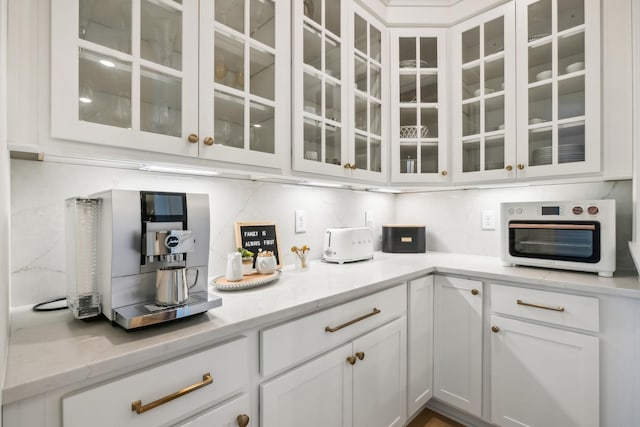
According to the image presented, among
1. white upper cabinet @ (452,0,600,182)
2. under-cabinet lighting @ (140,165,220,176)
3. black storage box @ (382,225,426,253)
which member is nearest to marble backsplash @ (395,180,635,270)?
black storage box @ (382,225,426,253)

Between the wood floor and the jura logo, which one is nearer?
the jura logo

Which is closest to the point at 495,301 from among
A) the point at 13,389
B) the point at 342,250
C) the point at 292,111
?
the point at 342,250

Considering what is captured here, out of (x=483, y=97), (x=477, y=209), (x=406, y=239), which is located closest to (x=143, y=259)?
(x=406, y=239)

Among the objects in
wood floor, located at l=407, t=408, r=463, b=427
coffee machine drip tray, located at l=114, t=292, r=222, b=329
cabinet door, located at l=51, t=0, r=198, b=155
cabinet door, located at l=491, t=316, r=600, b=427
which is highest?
cabinet door, located at l=51, t=0, r=198, b=155

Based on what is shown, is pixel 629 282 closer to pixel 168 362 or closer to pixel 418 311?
pixel 418 311

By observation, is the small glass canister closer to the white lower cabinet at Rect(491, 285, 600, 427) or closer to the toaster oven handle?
the white lower cabinet at Rect(491, 285, 600, 427)

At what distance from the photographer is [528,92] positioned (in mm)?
1616

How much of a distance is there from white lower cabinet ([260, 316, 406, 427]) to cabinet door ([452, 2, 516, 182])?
1.04 m

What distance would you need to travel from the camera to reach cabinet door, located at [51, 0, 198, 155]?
806 millimetres

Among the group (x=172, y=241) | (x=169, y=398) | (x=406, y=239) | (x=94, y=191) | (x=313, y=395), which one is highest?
(x=94, y=191)

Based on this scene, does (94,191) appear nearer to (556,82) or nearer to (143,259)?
(143,259)

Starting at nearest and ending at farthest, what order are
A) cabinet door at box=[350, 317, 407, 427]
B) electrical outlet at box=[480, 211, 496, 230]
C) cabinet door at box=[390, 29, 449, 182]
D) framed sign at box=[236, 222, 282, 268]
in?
cabinet door at box=[350, 317, 407, 427] < framed sign at box=[236, 222, 282, 268] < cabinet door at box=[390, 29, 449, 182] < electrical outlet at box=[480, 211, 496, 230]

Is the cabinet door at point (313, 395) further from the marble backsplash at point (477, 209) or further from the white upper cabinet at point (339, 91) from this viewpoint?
the marble backsplash at point (477, 209)

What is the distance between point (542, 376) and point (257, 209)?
5.06 ft
